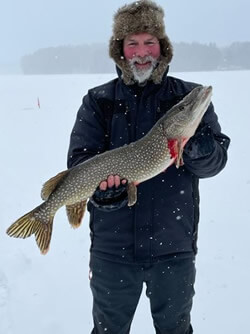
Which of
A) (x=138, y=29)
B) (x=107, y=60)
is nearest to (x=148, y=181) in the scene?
(x=138, y=29)

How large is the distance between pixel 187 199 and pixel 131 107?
2.23 ft

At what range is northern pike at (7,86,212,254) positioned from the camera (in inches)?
99.4

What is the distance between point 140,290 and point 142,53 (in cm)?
154

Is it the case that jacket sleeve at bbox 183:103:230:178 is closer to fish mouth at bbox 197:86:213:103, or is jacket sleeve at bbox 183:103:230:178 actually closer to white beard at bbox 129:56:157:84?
fish mouth at bbox 197:86:213:103

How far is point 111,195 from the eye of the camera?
2.52 meters

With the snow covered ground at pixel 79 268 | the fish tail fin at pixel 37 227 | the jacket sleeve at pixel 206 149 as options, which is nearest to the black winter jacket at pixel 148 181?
the jacket sleeve at pixel 206 149

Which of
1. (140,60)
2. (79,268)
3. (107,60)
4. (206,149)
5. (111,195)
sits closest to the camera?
(206,149)

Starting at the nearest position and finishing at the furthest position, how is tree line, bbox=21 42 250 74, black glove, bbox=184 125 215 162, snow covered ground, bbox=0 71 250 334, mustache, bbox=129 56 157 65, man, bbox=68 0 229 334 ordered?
black glove, bbox=184 125 215 162 < man, bbox=68 0 229 334 < mustache, bbox=129 56 157 65 < snow covered ground, bbox=0 71 250 334 < tree line, bbox=21 42 250 74

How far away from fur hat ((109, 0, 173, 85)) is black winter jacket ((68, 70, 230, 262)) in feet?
0.29

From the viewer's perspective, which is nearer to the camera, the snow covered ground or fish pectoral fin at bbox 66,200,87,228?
fish pectoral fin at bbox 66,200,87,228

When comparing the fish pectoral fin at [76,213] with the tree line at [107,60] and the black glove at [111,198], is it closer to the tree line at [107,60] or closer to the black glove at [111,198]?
the black glove at [111,198]

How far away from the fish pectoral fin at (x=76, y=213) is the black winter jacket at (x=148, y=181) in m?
0.07

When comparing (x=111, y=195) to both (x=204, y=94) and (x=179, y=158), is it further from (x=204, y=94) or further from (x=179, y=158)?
(x=204, y=94)

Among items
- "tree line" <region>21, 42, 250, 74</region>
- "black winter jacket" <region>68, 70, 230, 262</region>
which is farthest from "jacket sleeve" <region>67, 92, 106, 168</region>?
"tree line" <region>21, 42, 250, 74</region>
